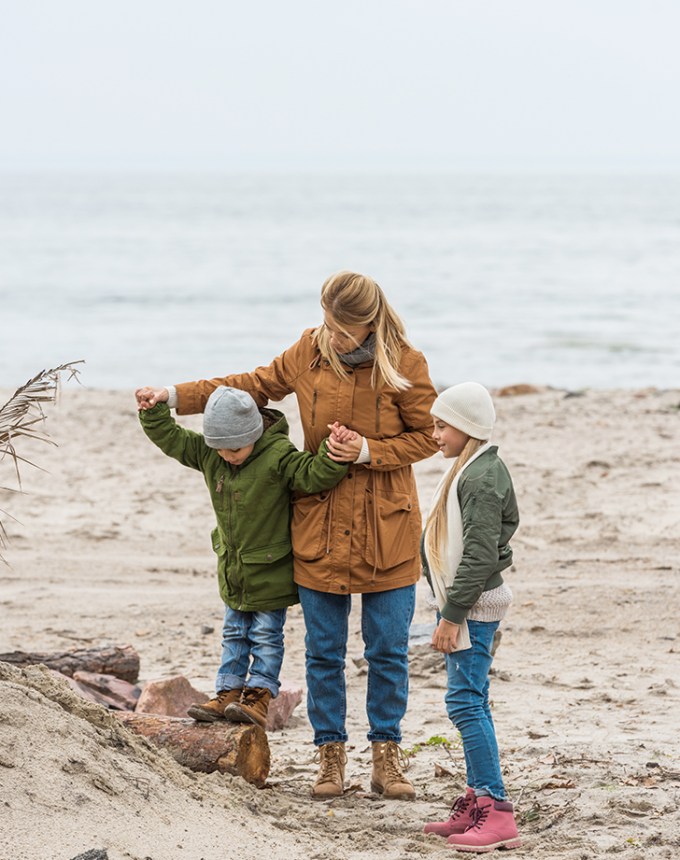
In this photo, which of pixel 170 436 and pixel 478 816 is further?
pixel 170 436

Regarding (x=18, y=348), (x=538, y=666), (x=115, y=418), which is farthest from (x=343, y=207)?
(x=538, y=666)

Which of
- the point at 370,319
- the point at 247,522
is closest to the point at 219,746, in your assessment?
the point at 247,522

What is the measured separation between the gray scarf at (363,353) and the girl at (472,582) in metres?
0.41

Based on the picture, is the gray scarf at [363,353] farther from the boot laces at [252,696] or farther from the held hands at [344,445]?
the boot laces at [252,696]

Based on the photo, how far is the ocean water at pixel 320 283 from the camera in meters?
21.7

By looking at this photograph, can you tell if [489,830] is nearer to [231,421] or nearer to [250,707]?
[250,707]

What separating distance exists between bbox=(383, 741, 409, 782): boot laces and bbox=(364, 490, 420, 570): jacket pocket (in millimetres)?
726

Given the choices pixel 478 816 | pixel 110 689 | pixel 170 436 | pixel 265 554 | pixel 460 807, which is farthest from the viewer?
pixel 110 689

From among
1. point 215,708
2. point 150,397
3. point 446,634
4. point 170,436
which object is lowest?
point 215,708

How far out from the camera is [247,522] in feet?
13.5

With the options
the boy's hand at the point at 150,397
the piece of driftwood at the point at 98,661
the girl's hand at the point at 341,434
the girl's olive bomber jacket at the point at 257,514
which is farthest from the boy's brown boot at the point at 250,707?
the piece of driftwood at the point at 98,661

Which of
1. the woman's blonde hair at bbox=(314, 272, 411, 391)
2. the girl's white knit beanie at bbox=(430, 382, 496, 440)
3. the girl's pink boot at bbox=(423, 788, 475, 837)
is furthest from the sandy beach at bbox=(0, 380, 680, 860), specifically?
the woman's blonde hair at bbox=(314, 272, 411, 391)

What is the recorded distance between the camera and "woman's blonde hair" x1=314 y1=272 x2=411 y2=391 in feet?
12.8

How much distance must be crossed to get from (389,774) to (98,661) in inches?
75.9
